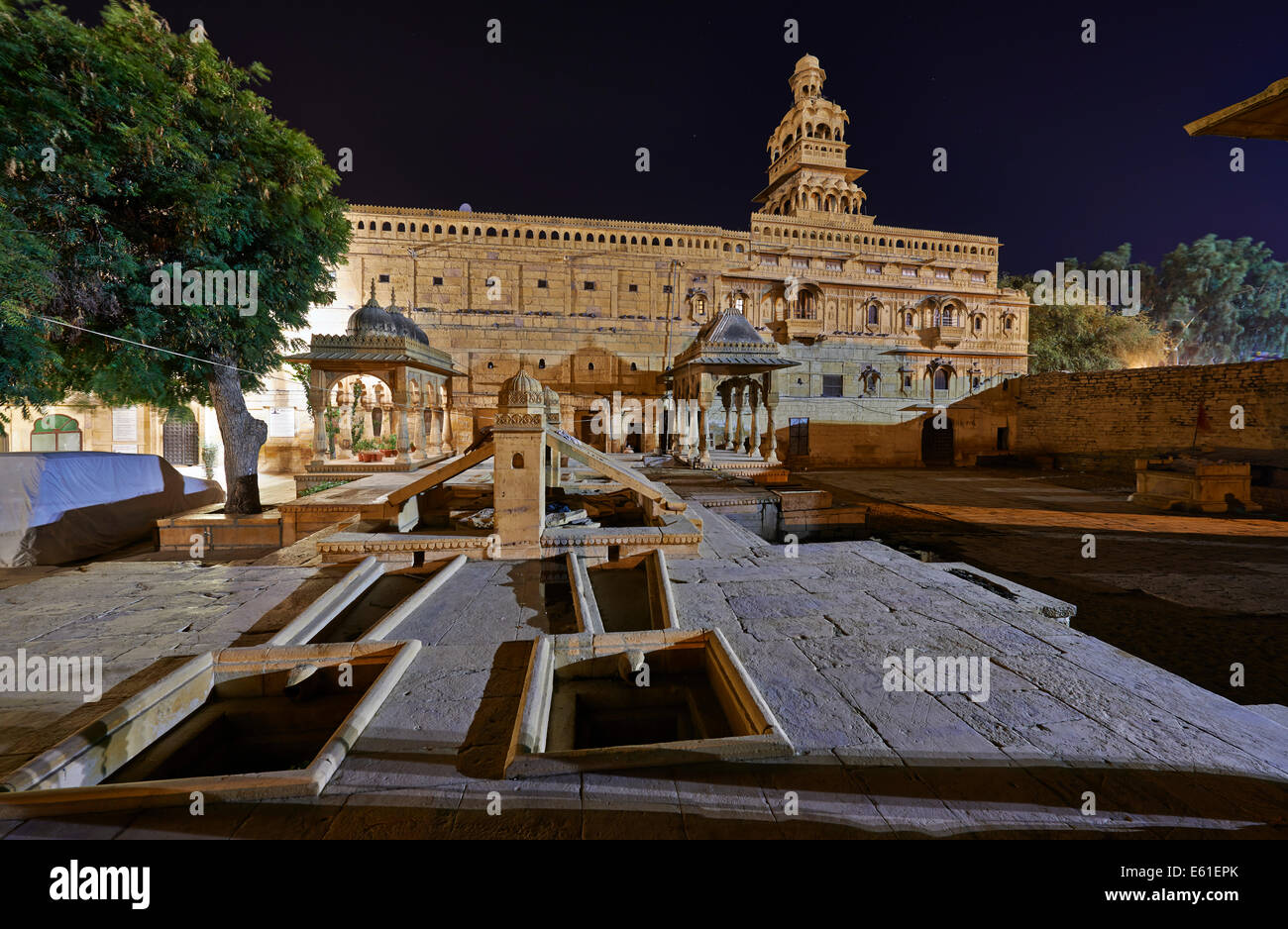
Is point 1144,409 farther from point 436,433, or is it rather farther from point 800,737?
point 436,433

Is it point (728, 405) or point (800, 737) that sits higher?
point (728, 405)

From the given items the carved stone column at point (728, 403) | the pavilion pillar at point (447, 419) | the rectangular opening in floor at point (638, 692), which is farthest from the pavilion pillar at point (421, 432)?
the rectangular opening in floor at point (638, 692)

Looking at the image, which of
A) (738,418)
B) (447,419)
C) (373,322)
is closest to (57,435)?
(447,419)

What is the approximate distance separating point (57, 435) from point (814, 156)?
127 ft

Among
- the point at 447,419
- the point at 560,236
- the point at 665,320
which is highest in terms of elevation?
the point at 560,236

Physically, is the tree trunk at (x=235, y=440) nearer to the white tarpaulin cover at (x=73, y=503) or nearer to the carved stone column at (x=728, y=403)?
the white tarpaulin cover at (x=73, y=503)

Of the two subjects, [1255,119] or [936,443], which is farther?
[936,443]

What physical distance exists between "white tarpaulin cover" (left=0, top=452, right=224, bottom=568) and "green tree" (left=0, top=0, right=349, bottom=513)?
4.29 ft

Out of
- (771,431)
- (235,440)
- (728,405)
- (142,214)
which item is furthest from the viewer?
(728,405)

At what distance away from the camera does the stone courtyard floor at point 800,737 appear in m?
1.91

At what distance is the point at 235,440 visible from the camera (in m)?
10.4

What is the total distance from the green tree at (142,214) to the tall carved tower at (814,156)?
28401 millimetres
